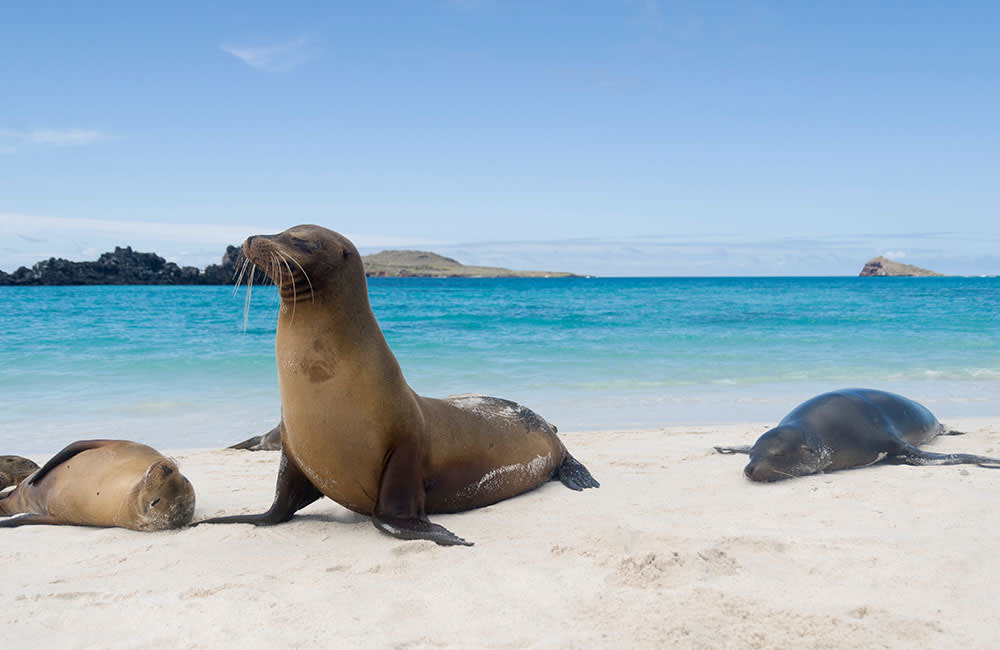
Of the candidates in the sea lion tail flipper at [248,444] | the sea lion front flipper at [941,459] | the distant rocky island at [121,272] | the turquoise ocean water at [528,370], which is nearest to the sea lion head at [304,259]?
the turquoise ocean water at [528,370]

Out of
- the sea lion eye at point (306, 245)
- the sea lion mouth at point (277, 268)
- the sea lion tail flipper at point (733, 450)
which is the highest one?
the sea lion eye at point (306, 245)

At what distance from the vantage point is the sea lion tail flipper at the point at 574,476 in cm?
472

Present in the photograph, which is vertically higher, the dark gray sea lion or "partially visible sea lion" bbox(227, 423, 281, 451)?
the dark gray sea lion

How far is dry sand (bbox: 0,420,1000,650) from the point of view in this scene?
250 cm

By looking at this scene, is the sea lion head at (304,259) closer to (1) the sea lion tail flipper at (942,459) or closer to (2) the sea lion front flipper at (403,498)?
(2) the sea lion front flipper at (403,498)

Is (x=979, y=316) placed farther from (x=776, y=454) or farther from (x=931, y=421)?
(x=776, y=454)

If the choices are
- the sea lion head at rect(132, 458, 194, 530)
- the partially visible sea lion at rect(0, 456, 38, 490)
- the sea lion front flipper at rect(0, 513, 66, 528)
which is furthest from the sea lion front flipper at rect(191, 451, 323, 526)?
the partially visible sea lion at rect(0, 456, 38, 490)

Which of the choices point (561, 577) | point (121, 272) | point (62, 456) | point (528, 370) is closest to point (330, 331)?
point (561, 577)

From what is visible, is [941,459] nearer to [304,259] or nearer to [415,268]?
[304,259]

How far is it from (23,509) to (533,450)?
2856 millimetres

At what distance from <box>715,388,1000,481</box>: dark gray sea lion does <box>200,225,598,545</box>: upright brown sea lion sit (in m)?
2.15

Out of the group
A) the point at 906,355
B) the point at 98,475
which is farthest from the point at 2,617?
the point at 906,355

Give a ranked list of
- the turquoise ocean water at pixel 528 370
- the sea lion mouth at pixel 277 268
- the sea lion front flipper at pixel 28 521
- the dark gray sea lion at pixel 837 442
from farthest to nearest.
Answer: the turquoise ocean water at pixel 528 370 < the dark gray sea lion at pixel 837 442 < the sea lion front flipper at pixel 28 521 < the sea lion mouth at pixel 277 268

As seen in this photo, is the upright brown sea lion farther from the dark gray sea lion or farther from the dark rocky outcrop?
the dark rocky outcrop
